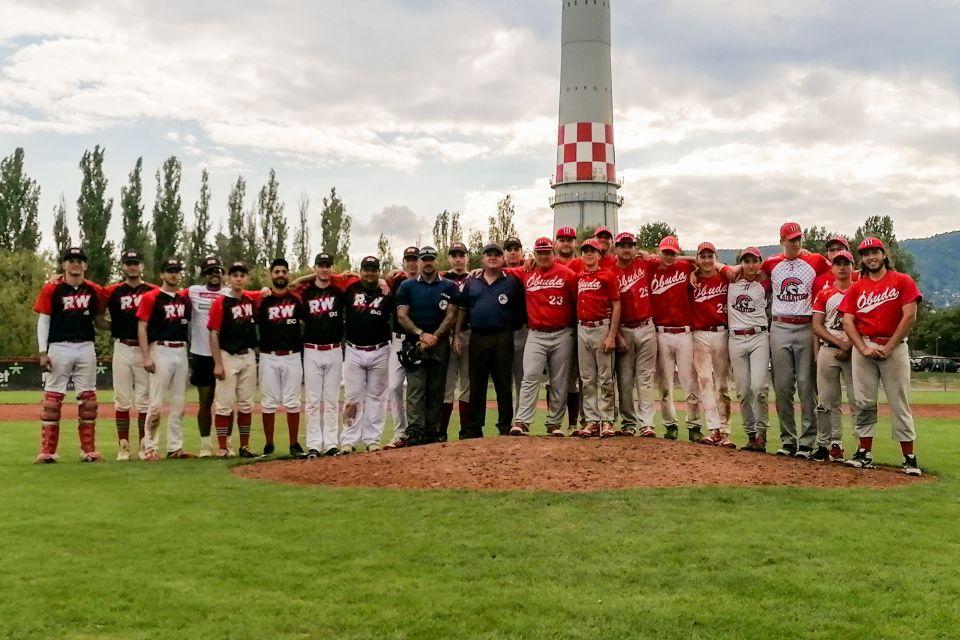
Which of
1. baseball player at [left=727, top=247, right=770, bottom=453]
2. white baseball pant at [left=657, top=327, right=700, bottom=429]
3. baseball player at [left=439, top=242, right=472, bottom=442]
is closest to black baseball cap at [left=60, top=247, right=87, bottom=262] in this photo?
baseball player at [left=439, top=242, right=472, bottom=442]

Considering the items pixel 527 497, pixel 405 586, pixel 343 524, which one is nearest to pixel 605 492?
pixel 527 497

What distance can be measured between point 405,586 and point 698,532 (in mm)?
1983

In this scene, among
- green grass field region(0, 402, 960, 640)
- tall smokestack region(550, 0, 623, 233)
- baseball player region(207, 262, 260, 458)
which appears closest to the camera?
green grass field region(0, 402, 960, 640)

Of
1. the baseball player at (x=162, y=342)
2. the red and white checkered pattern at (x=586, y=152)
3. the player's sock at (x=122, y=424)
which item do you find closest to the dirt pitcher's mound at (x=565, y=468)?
the baseball player at (x=162, y=342)

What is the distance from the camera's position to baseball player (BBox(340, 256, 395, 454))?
900 centimetres

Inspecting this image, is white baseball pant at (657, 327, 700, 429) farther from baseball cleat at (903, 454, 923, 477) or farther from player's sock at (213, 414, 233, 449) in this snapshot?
player's sock at (213, 414, 233, 449)

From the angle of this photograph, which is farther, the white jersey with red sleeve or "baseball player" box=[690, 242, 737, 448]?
"baseball player" box=[690, 242, 737, 448]

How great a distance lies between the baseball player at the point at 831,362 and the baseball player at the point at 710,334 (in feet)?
3.00

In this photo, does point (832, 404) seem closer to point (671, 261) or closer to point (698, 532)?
point (671, 261)

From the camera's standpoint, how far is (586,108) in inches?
1533

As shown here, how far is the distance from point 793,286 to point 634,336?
5.49ft

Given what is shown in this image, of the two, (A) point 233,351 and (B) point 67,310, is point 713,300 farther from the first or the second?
(B) point 67,310

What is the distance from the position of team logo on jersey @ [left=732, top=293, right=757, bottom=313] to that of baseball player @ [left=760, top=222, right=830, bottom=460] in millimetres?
223

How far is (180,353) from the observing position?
29.8 feet
